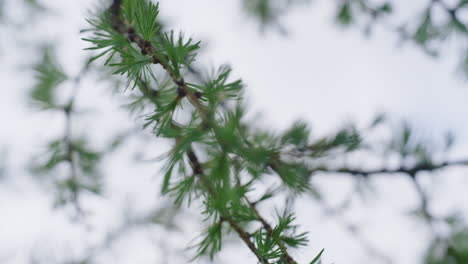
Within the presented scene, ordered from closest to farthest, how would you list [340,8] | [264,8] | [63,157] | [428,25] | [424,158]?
[424,158]
[63,157]
[428,25]
[340,8]
[264,8]

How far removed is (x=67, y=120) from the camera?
0.59m

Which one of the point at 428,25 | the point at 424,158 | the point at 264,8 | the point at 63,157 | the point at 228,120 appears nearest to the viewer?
the point at 228,120

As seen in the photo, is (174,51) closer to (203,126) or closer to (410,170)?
(203,126)

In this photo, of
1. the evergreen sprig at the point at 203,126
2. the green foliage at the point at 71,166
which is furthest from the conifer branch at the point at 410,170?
the green foliage at the point at 71,166

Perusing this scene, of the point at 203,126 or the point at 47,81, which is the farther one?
the point at 47,81

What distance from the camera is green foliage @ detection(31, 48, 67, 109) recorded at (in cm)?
58

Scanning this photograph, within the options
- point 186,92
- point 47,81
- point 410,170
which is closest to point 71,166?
point 47,81

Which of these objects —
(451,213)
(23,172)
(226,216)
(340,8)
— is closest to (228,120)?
(226,216)

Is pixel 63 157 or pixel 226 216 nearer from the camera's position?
pixel 226 216

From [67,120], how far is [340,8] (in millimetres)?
795

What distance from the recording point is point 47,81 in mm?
581

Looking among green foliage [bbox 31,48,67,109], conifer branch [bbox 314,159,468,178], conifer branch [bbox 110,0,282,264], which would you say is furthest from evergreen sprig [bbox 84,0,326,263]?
green foliage [bbox 31,48,67,109]

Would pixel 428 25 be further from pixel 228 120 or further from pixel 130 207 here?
pixel 130 207

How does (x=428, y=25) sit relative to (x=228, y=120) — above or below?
above
